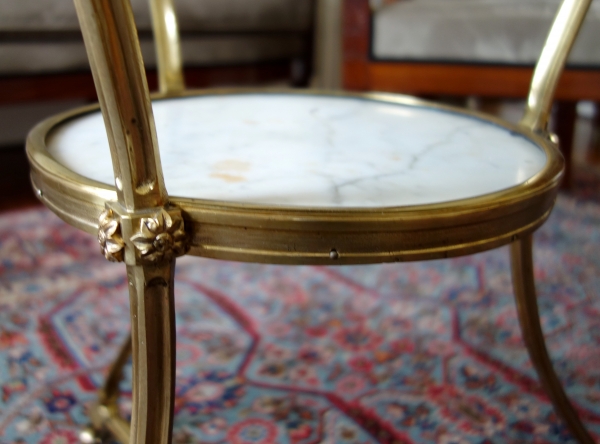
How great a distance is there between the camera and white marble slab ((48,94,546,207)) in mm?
332

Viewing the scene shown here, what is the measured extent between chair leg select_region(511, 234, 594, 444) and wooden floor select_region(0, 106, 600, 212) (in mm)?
952

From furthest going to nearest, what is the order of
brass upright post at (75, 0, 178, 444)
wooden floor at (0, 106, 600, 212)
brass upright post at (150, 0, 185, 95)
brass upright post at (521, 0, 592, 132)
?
wooden floor at (0, 106, 600, 212) < brass upright post at (150, 0, 185, 95) < brass upright post at (521, 0, 592, 132) < brass upright post at (75, 0, 178, 444)

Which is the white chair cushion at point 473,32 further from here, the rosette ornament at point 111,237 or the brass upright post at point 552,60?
the rosette ornament at point 111,237

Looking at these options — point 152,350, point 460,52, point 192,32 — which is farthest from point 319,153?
point 192,32

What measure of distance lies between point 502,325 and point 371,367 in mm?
204

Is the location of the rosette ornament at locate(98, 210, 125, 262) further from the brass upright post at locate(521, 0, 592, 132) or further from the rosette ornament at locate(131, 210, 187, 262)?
the brass upright post at locate(521, 0, 592, 132)

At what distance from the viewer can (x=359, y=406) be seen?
58 cm

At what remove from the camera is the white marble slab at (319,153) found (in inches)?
13.1

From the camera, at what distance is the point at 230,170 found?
0.37 meters

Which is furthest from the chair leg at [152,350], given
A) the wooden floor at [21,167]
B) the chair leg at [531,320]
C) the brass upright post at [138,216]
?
the wooden floor at [21,167]

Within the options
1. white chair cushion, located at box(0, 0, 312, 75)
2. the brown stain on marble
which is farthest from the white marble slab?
white chair cushion, located at box(0, 0, 312, 75)

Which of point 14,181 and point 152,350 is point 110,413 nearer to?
point 152,350

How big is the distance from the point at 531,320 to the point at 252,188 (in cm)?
29

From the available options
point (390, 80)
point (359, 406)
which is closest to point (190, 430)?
point (359, 406)
